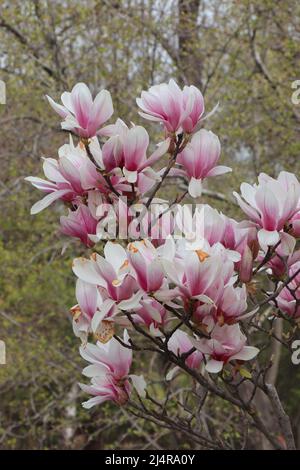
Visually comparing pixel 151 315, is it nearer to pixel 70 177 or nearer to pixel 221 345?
pixel 221 345

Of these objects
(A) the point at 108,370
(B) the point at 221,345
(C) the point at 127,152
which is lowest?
(A) the point at 108,370

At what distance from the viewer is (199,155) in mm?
1174

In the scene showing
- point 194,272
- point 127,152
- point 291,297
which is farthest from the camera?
point 291,297

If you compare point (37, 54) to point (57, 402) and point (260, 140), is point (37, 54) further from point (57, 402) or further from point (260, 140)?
point (57, 402)

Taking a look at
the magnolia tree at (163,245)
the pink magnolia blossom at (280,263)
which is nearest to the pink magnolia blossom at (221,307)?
the magnolia tree at (163,245)

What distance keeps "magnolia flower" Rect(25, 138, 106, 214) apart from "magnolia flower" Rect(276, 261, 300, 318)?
1.25 ft

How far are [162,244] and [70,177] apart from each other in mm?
182

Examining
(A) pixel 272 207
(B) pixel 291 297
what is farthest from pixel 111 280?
(B) pixel 291 297

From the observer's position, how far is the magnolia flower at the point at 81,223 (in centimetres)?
113

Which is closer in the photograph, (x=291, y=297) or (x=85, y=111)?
(x=85, y=111)

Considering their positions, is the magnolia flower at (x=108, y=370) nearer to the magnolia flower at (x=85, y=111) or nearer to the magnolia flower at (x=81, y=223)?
the magnolia flower at (x=81, y=223)

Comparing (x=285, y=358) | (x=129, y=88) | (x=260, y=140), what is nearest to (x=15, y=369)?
(x=129, y=88)
